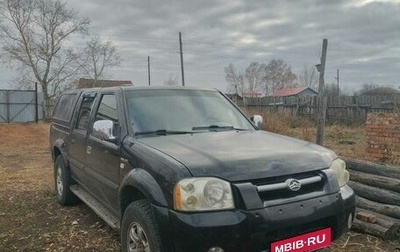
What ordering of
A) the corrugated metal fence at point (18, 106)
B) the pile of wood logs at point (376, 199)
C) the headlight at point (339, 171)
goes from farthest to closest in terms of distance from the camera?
the corrugated metal fence at point (18, 106), the pile of wood logs at point (376, 199), the headlight at point (339, 171)

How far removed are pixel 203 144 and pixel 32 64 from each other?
A: 37.7m

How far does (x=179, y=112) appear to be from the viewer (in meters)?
3.85

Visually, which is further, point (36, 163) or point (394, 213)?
point (36, 163)

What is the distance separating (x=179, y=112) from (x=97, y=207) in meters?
1.49

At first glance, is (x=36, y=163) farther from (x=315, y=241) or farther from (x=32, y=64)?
(x=32, y=64)

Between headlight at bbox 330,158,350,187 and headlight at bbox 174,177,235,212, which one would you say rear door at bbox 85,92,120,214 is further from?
headlight at bbox 330,158,350,187

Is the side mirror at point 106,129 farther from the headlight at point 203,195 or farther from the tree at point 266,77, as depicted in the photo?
the tree at point 266,77

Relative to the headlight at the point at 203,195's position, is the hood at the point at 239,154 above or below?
above

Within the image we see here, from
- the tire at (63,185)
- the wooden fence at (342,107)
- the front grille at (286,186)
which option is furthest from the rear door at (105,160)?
the wooden fence at (342,107)

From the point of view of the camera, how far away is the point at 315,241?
9.02 feet

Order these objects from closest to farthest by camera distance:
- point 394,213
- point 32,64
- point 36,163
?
point 394,213, point 36,163, point 32,64

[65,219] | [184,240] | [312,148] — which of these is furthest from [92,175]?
[312,148]

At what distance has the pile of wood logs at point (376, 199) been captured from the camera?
157 inches

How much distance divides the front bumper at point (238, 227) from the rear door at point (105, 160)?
1.24 m
